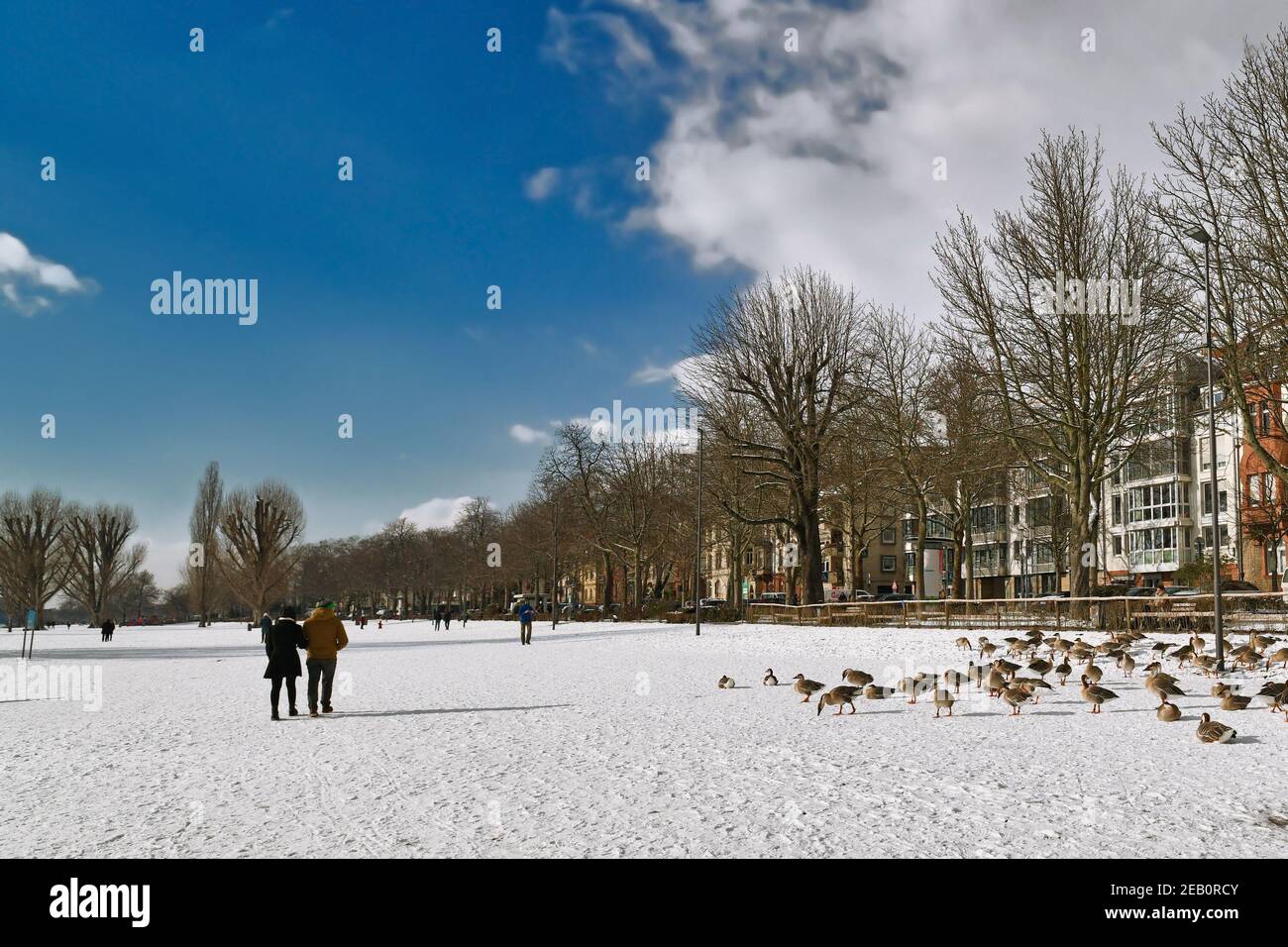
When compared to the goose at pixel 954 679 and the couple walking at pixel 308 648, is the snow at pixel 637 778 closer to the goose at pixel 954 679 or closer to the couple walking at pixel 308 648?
the goose at pixel 954 679

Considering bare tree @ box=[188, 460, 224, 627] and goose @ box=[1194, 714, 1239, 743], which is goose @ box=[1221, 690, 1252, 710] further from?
bare tree @ box=[188, 460, 224, 627]

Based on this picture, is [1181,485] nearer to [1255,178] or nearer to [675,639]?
[675,639]

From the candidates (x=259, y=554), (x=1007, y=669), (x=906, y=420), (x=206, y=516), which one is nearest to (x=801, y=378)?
(x=906, y=420)

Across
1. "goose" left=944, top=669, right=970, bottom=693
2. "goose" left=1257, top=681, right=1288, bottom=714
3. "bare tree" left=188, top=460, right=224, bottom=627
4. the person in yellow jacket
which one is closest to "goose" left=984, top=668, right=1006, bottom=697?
"goose" left=944, top=669, right=970, bottom=693

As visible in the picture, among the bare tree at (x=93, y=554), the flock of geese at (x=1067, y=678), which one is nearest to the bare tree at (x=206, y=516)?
the bare tree at (x=93, y=554)

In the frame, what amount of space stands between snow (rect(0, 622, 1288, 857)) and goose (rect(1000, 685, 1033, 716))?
331mm

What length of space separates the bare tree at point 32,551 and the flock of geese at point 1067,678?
83496mm

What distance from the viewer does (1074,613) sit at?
94.1ft

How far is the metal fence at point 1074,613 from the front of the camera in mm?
25047

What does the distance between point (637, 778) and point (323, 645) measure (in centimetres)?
726

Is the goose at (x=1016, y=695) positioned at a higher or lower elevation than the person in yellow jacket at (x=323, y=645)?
lower

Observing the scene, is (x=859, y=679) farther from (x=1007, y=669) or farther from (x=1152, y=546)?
(x=1152, y=546)

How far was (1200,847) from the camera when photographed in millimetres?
6488

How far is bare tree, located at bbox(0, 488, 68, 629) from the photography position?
83.5 meters
